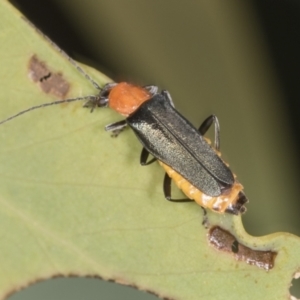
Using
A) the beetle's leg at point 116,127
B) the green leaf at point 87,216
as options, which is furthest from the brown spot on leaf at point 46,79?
the beetle's leg at point 116,127

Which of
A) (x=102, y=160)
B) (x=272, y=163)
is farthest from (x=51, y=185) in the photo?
(x=272, y=163)

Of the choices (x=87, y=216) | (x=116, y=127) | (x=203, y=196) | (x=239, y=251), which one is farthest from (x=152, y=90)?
(x=239, y=251)

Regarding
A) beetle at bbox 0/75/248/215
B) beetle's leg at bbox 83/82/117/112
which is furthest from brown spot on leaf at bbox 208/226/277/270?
beetle's leg at bbox 83/82/117/112

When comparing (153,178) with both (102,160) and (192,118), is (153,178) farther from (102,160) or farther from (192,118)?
(192,118)

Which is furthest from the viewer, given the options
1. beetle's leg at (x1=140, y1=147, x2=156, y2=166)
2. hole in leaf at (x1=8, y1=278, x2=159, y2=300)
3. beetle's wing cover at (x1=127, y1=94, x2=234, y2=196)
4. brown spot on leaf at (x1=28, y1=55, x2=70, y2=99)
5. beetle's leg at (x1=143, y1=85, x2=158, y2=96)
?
beetle's leg at (x1=143, y1=85, x2=158, y2=96)

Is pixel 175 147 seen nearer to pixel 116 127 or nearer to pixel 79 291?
pixel 116 127

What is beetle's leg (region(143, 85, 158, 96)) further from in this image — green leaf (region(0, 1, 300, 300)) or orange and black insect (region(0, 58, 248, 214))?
green leaf (region(0, 1, 300, 300))

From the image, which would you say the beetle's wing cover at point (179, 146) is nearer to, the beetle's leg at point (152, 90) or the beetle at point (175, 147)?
the beetle at point (175, 147)
